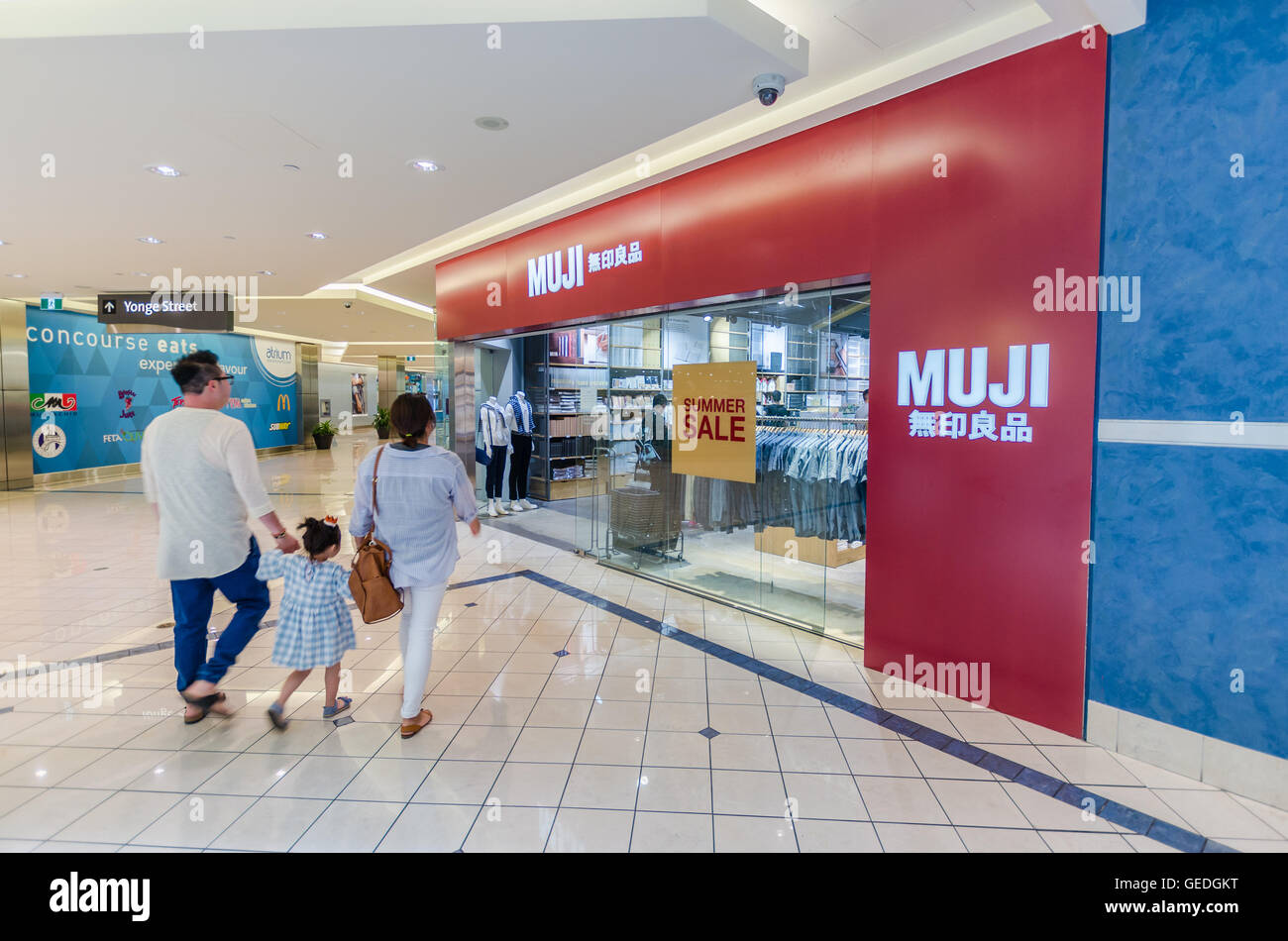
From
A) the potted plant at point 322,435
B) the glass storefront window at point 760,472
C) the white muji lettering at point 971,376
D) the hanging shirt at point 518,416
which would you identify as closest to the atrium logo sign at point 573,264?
the glass storefront window at point 760,472

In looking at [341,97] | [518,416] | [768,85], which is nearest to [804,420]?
[768,85]

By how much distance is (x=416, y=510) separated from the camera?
2.73m

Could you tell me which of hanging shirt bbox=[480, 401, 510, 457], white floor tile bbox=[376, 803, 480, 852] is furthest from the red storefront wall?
hanging shirt bbox=[480, 401, 510, 457]

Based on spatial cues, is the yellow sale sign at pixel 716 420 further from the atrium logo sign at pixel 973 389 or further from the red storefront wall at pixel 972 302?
the atrium logo sign at pixel 973 389

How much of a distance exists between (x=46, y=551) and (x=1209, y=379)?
8.89 m

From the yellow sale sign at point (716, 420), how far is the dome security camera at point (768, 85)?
1747 mm

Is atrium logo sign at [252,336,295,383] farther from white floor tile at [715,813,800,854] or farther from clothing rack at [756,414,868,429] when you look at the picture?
white floor tile at [715,813,800,854]

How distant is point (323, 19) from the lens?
8.36ft

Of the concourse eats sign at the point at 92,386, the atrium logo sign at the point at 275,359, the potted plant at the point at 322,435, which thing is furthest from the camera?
the potted plant at the point at 322,435

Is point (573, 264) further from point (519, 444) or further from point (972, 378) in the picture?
point (972, 378)

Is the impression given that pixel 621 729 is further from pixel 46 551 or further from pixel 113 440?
pixel 113 440

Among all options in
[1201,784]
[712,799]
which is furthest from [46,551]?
[1201,784]

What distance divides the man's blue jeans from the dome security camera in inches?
126
